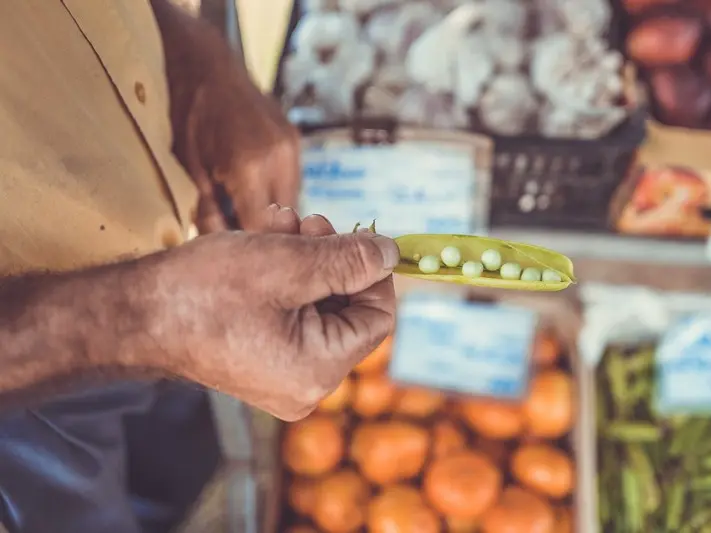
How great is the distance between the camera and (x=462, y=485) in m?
1.24

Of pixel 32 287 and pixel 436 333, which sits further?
pixel 436 333

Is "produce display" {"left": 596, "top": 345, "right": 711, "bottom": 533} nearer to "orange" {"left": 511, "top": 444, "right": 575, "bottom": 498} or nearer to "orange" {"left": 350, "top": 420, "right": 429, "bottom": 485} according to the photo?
"orange" {"left": 511, "top": 444, "right": 575, "bottom": 498}

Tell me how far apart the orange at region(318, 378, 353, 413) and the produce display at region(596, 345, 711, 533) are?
522 mm

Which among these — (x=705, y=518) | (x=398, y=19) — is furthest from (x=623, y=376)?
(x=398, y=19)

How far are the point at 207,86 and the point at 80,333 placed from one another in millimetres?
453

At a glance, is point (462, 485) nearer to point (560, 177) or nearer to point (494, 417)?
point (494, 417)

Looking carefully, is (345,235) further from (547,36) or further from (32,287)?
(547,36)

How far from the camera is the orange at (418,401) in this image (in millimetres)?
1370

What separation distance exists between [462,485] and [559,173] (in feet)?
1.93

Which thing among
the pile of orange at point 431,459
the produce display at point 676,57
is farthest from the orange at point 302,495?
the produce display at point 676,57

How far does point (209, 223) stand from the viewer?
92 cm

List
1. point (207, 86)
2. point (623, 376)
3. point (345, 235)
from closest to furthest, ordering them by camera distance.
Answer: point (345, 235) < point (207, 86) < point (623, 376)

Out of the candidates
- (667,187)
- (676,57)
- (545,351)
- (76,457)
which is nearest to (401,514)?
(545,351)

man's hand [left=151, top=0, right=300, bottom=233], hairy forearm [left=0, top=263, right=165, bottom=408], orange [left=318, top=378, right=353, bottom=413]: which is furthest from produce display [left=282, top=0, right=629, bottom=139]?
hairy forearm [left=0, top=263, right=165, bottom=408]
